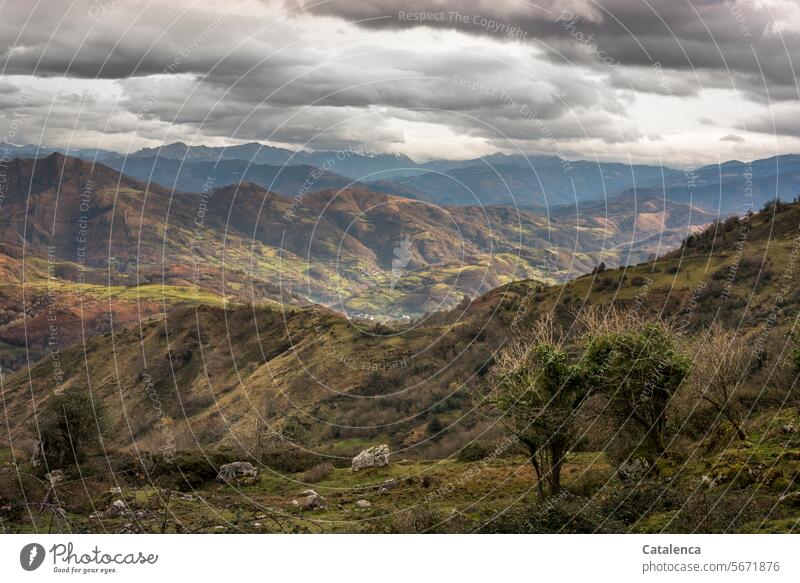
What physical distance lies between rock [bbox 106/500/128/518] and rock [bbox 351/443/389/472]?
964 inches

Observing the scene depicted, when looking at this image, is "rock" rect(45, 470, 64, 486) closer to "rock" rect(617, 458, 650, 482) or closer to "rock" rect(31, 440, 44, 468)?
"rock" rect(31, 440, 44, 468)

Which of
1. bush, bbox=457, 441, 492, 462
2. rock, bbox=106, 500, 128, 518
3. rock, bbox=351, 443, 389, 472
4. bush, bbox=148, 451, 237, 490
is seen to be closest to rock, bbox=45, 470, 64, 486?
bush, bbox=148, 451, 237, 490

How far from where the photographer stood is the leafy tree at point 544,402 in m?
34.9

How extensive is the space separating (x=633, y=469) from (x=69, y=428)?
38.3 metres

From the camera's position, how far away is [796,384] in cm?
3825

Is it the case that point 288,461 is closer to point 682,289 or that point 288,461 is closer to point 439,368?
point 439,368

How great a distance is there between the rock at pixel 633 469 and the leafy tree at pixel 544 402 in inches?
136

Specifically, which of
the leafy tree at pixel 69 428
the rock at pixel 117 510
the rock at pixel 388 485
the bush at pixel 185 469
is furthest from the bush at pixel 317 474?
the rock at pixel 117 510

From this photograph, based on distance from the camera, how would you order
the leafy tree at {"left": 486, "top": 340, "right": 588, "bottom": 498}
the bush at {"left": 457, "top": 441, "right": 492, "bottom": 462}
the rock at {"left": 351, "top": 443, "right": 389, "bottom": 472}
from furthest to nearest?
1. the bush at {"left": 457, "top": 441, "right": 492, "bottom": 462}
2. the rock at {"left": 351, "top": 443, "right": 389, "bottom": 472}
3. the leafy tree at {"left": 486, "top": 340, "right": 588, "bottom": 498}

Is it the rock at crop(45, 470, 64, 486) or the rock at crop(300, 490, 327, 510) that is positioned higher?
the rock at crop(300, 490, 327, 510)

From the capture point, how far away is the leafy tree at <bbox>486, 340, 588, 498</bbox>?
3494cm

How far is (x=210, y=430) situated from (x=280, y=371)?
31554 millimetres
